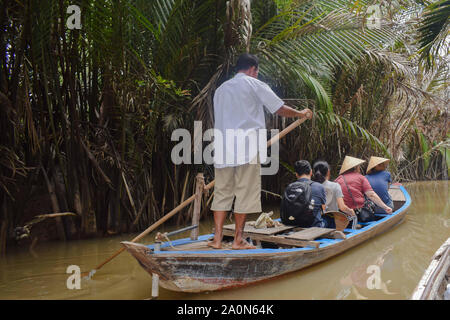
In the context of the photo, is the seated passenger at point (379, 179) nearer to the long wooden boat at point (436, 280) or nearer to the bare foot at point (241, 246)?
the long wooden boat at point (436, 280)

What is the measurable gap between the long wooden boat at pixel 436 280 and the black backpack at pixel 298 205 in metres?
1.26

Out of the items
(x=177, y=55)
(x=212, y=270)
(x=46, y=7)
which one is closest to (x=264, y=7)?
(x=177, y=55)

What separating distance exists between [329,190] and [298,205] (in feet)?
2.50

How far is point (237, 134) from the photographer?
2.89m

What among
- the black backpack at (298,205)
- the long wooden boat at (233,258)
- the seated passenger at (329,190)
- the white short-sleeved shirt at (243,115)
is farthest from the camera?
the seated passenger at (329,190)

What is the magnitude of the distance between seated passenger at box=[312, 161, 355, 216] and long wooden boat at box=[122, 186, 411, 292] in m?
0.46

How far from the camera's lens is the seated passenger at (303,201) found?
12.3 feet

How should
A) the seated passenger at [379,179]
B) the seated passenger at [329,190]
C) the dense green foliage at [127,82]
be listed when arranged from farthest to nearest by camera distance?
the seated passenger at [379,179] → the seated passenger at [329,190] → the dense green foliage at [127,82]

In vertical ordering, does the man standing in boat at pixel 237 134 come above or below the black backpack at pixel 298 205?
above

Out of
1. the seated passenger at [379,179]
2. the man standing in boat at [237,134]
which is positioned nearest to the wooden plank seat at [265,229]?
the man standing in boat at [237,134]

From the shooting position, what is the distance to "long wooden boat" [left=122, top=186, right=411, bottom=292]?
2.75 m

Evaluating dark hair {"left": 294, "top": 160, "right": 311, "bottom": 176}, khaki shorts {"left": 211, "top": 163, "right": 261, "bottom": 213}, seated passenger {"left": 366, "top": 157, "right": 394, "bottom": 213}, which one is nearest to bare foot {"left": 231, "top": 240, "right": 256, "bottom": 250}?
khaki shorts {"left": 211, "top": 163, "right": 261, "bottom": 213}

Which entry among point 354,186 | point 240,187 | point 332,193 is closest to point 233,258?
point 240,187

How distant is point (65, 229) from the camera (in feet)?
15.9
